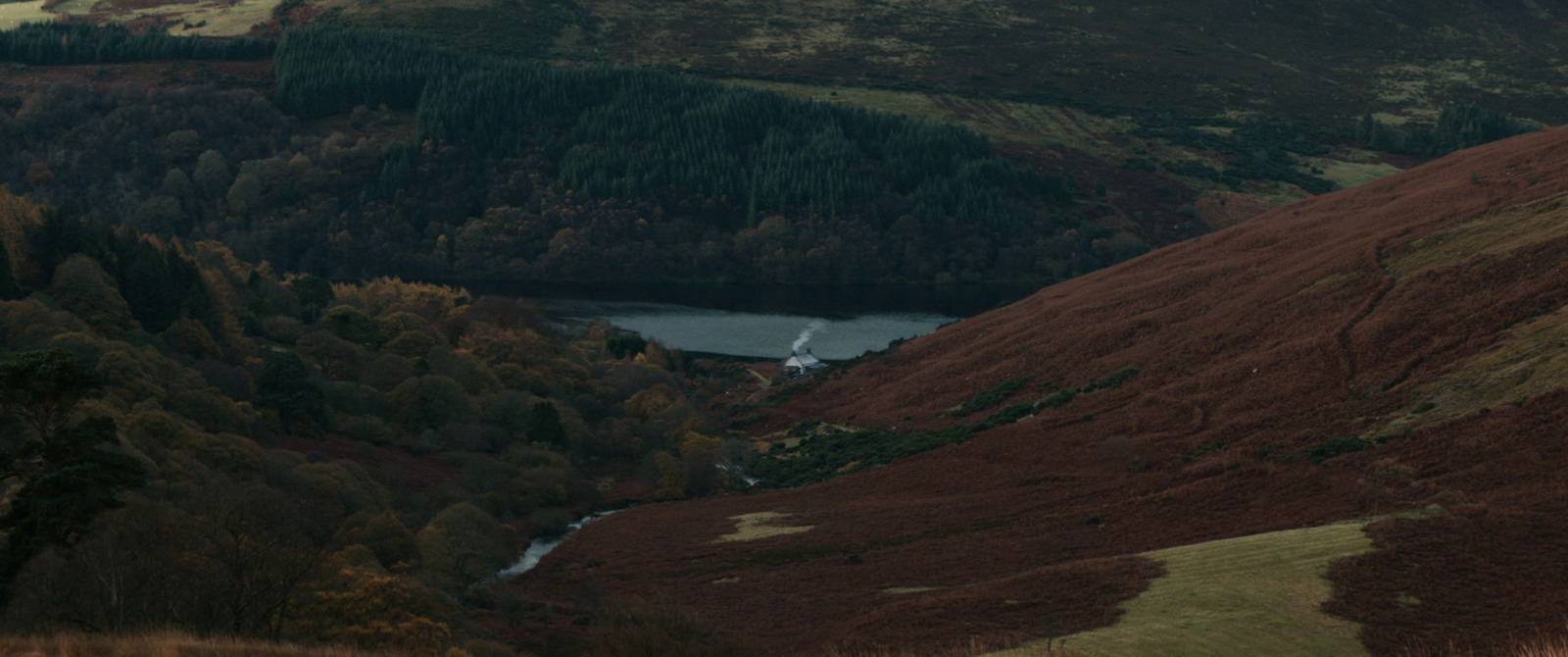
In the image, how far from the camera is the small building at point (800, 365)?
148m

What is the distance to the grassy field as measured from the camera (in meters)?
36.8

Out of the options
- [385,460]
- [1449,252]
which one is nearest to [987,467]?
[1449,252]

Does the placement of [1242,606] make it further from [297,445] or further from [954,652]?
[297,445]

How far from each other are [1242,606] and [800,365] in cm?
11101

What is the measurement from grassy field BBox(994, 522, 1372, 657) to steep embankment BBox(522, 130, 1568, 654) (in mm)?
938

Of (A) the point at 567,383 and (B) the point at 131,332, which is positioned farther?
(A) the point at 567,383

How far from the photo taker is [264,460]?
7450 cm

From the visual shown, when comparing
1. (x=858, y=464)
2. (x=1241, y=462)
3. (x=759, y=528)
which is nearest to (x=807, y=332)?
(x=858, y=464)

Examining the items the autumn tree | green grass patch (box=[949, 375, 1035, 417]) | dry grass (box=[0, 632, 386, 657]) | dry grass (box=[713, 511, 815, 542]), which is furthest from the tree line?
green grass patch (box=[949, 375, 1035, 417])

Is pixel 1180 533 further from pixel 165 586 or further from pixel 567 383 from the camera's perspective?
pixel 567 383

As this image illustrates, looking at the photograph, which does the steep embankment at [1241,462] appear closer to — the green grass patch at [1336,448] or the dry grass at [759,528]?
the green grass patch at [1336,448]

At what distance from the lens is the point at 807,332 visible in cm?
18225

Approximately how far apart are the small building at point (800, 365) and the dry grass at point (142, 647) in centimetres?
11638

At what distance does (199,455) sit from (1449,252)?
69417mm
